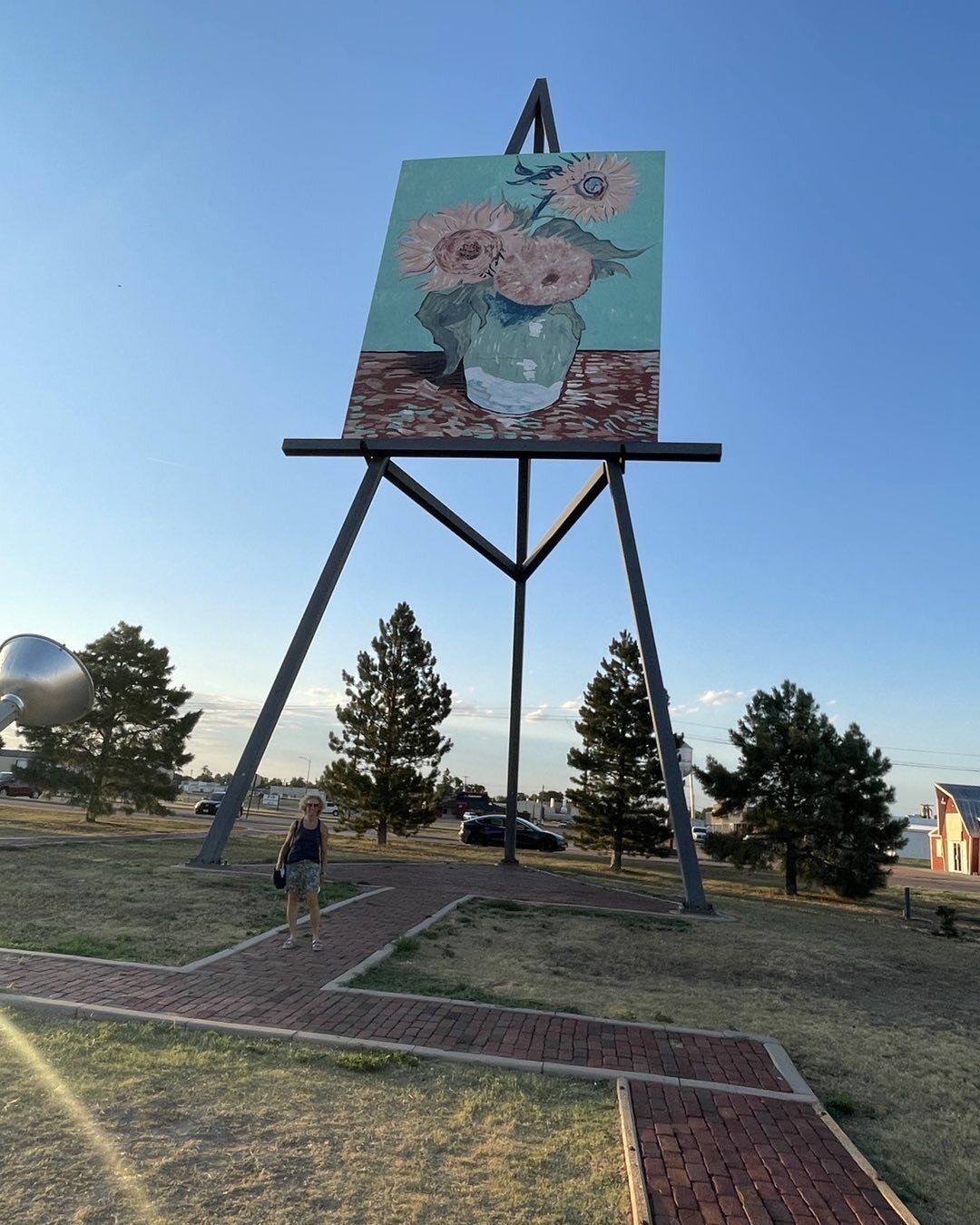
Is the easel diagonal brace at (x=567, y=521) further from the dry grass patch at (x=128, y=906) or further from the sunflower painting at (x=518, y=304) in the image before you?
the dry grass patch at (x=128, y=906)

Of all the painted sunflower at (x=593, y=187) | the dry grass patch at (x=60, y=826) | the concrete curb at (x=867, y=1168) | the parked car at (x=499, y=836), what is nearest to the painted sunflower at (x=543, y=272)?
the painted sunflower at (x=593, y=187)

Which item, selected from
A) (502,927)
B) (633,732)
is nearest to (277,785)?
(633,732)

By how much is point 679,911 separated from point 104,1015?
29.3 feet

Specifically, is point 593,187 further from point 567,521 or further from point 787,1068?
point 787,1068

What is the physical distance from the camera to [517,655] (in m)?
20.4

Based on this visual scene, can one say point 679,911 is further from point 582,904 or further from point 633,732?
point 633,732

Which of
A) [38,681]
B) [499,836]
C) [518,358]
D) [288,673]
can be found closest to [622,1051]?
[38,681]

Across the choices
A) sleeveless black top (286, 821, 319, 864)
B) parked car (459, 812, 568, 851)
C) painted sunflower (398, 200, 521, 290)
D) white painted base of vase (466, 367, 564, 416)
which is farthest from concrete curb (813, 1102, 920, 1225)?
parked car (459, 812, 568, 851)

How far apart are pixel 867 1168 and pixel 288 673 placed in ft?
36.1

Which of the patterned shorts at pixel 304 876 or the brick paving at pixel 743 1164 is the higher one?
the patterned shorts at pixel 304 876

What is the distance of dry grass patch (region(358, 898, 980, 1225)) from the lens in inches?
167

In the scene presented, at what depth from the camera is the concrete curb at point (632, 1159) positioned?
3098 millimetres

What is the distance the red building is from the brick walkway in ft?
162

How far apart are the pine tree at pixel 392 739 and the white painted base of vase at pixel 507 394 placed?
49.9 ft
